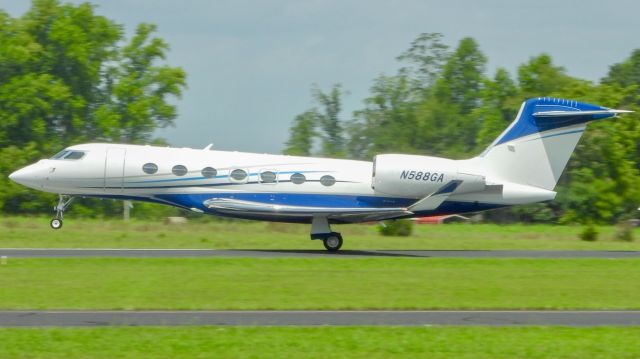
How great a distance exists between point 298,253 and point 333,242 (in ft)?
4.70

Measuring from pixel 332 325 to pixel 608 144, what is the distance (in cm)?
5445

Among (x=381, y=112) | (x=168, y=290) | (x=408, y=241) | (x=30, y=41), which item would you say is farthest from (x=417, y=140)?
(x=168, y=290)

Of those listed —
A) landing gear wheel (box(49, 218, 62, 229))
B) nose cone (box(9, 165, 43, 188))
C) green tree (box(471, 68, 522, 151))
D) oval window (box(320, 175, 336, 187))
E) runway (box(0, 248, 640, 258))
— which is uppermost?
green tree (box(471, 68, 522, 151))

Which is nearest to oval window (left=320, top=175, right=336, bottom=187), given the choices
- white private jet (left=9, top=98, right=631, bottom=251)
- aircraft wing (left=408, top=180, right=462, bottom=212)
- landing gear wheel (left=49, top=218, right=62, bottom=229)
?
white private jet (left=9, top=98, right=631, bottom=251)

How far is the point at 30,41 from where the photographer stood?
2901 inches

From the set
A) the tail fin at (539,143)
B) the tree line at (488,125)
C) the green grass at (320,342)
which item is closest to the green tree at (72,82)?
the tree line at (488,125)

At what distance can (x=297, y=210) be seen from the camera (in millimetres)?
31875

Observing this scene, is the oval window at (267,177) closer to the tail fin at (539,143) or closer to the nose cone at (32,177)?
the tail fin at (539,143)

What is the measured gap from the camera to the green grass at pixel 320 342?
46.6 ft

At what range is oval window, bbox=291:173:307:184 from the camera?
32062mm

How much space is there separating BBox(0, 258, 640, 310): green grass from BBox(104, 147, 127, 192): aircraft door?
499 cm

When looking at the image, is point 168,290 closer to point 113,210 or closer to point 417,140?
point 113,210

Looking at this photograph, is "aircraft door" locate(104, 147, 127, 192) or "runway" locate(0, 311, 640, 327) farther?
"aircraft door" locate(104, 147, 127, 192)

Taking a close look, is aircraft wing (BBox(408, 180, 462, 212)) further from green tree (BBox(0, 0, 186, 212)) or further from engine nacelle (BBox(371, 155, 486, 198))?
green tree (BBox(0, 0, 186, 212))
